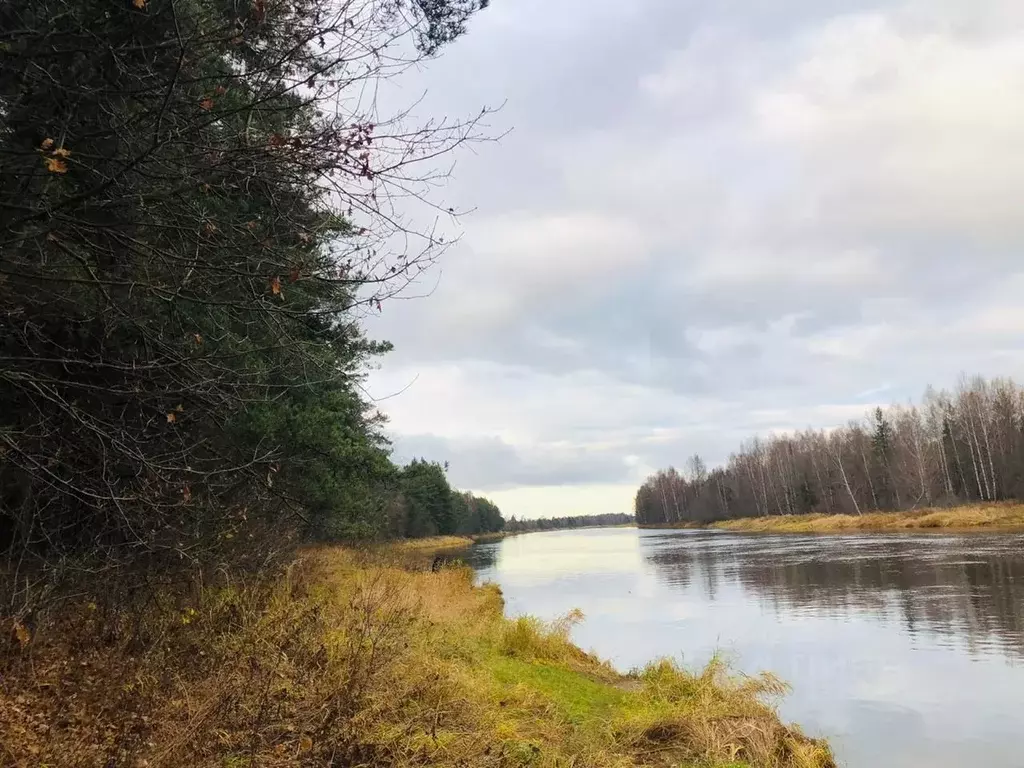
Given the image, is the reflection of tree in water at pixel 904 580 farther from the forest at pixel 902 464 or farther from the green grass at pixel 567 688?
the forest at pixel 902 464

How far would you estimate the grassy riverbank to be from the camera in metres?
4.77

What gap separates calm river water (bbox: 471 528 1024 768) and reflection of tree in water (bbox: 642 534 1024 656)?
0.22 feet

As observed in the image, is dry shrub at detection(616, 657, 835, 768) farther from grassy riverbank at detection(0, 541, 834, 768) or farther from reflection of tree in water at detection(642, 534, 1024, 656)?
reflection of tree in water at detection(642, 534, 1024, 656)

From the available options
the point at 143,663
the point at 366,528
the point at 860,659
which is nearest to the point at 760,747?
the point at 143,663

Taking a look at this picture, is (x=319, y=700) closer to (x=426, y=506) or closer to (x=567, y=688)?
(x=567, y=688)

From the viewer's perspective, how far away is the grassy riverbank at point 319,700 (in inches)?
188

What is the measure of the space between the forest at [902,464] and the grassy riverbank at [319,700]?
56.7 metres

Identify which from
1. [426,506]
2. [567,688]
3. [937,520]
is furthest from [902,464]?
[567,688]

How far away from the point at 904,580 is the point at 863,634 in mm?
8133

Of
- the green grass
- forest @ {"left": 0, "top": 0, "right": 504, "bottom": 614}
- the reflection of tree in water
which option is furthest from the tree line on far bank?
forest @ {"left": 0, "top": 0, "right": 504, "bottom": 614}

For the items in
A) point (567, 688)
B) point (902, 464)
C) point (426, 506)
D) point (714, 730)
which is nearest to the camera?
point (714, 730)

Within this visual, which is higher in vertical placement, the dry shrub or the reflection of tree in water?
the dry shrub

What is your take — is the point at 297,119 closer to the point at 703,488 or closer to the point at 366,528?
the point at 366,528

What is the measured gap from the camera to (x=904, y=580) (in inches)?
857
